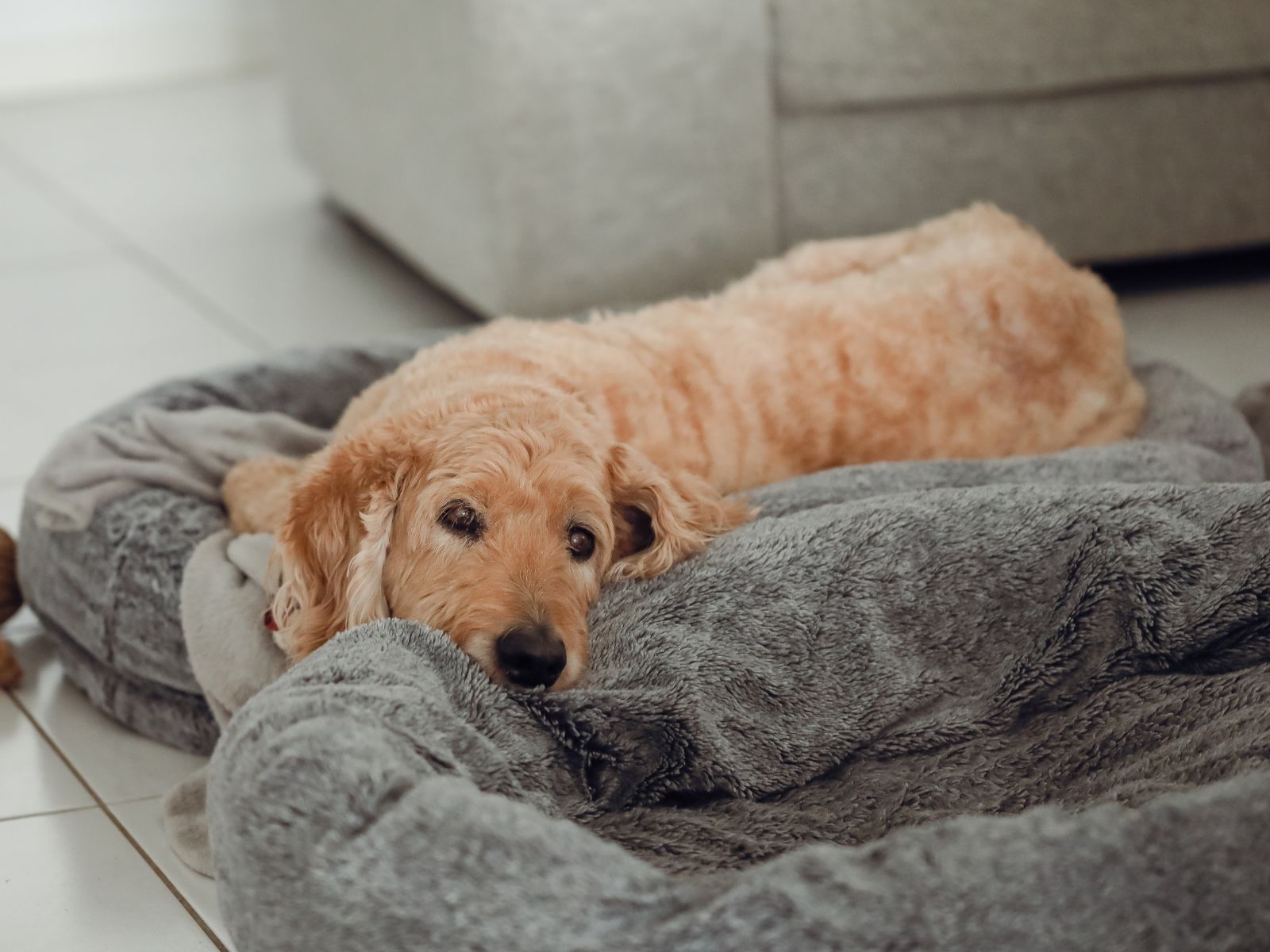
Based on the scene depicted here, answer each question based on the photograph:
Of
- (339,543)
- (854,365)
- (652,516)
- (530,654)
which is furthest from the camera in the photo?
(854,365)

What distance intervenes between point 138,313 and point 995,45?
8.54 feet

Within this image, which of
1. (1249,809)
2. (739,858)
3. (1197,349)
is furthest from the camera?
(1197,349)

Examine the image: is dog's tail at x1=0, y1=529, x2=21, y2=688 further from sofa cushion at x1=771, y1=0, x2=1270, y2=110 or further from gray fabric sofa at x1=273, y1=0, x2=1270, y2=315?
sofa cushion at x1=771, y1=0, x2=1270, y2=110

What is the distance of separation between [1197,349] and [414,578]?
2632 millimetres

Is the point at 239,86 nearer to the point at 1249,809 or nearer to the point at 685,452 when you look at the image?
the point at 685,452

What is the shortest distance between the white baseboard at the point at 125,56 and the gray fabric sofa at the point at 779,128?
3.77 meters

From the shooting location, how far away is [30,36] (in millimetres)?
7203

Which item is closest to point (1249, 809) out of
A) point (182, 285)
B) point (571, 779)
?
point (571, 779)

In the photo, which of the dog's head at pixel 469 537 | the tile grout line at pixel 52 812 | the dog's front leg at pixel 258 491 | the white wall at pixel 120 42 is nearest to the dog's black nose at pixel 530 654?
the dog's head at pixel 469 537

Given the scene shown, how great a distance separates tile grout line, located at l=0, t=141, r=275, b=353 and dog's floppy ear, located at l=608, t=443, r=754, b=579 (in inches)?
86.1

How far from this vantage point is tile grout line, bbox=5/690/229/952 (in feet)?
6.01

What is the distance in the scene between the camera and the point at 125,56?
7441 millimetres

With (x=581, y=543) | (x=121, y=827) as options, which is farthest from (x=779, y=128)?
(x=121, y=827)

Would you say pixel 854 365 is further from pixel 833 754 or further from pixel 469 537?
pixel 469 537
